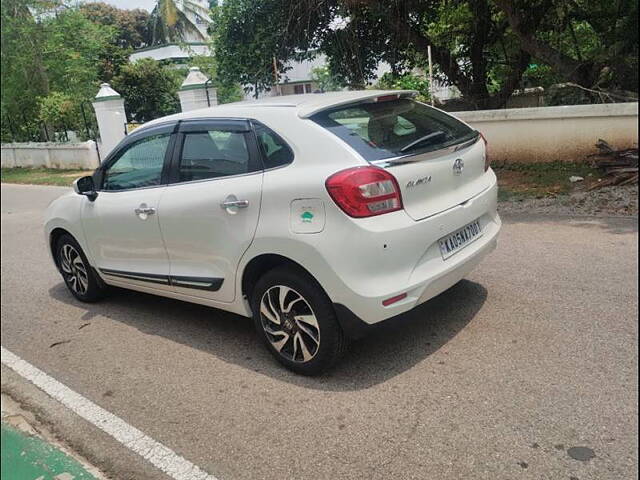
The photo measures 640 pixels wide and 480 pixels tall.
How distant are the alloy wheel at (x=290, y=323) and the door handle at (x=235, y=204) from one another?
573 millimetres

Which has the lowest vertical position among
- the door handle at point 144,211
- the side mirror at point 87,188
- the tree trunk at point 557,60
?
the door handle at point 144,211

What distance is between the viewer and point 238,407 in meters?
3.34

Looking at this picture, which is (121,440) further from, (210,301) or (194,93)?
(194,93)

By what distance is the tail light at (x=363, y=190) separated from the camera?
3096mm

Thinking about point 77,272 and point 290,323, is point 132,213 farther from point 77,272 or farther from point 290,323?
point 290,323

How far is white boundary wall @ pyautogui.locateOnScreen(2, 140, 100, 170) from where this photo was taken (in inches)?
776

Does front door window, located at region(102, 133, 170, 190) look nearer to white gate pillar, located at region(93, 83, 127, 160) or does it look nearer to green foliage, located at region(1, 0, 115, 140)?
green foliage, located at region(1, 0, 115, 140)

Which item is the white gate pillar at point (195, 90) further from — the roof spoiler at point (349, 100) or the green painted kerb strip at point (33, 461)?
the green painted kerb strip at point (33, 461)

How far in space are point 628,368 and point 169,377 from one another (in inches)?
115

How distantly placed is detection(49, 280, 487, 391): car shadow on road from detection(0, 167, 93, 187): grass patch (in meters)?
13.0

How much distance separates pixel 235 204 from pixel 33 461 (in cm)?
191

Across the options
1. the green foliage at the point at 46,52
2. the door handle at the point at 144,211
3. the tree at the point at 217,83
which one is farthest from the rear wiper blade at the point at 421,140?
the tree at the point at 217,83

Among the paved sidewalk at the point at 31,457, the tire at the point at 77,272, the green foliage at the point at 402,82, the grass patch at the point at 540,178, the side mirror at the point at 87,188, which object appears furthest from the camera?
the green foliage at the point at 402,82

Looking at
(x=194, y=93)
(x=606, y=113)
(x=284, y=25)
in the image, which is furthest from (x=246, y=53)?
(x=606, y=113)
